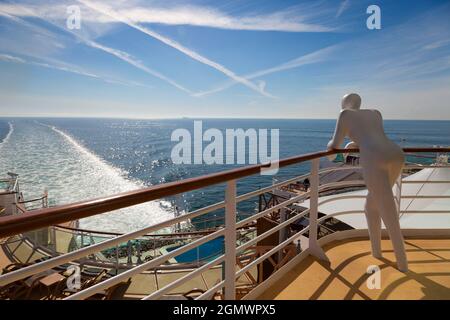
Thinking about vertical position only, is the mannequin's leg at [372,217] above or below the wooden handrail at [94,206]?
below

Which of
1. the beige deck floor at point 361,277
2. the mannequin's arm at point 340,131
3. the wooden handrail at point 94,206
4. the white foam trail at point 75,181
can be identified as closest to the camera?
the wooden handrail at point 94,206

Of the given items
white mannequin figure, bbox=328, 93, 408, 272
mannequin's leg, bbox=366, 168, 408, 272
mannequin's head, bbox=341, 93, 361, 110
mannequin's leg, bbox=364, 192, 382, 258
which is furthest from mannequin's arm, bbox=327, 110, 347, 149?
mannequin's leg, bbox=364, 192, 382, 258

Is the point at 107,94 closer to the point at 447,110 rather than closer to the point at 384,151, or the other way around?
the point at 447,110

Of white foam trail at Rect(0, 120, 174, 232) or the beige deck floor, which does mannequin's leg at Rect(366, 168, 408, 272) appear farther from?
white foam trail at Rect(0, 120, 174, 232)

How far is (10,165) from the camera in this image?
78.6 ft

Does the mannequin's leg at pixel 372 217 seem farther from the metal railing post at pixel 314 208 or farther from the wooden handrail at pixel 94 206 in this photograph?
the wooden handrail at pixel 94 206

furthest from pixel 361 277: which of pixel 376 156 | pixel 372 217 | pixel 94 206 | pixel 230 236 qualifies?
pixel 94 206

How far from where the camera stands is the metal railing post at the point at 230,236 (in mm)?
1298

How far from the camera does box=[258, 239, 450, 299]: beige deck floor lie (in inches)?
68.1

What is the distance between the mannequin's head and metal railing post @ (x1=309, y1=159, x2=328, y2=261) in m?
0.48

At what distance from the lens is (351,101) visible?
199cm

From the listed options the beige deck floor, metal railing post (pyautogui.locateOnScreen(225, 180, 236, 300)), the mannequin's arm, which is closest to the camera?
metal railing post (pyautogui.locateOnScreen(225, 180, 236, 300))

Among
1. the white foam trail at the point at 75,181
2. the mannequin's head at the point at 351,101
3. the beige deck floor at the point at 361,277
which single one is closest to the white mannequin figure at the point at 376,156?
the mannequin's head at the point at 351,101
